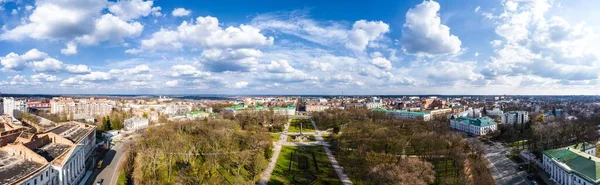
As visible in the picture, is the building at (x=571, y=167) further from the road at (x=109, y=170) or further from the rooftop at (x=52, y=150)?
the rooftop at (x=52, y=150)

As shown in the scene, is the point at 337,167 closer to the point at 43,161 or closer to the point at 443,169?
the point at 443,169

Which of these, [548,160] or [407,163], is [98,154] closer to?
[407,163]

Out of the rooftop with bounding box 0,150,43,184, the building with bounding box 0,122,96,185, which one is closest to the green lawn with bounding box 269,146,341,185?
the building with bounding box 0,122,96,185

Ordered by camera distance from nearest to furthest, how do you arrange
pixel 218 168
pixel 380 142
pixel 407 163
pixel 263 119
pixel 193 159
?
1. pixel 407 163
2. pixel 218 168
3. pixel 193 159
4. pixel 380 142
5. pixel 263 119

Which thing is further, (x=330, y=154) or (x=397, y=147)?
(x=330, y=154)

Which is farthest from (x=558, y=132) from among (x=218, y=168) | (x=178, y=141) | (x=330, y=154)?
(x=178, y=141)

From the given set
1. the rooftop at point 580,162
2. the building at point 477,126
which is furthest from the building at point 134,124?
the rooftop at point 580,162

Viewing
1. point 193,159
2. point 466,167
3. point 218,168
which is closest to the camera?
point 466,167

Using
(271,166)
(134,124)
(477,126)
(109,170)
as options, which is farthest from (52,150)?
(477,126)
